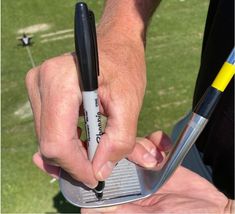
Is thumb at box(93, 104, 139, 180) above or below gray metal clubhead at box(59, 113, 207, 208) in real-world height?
above

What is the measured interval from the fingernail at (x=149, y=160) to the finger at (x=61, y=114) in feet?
0.59

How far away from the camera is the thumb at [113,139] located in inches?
24.9

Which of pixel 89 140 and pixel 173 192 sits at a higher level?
pixel 89 140

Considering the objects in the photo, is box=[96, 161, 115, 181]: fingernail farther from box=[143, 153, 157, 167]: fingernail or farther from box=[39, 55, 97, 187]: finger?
box=[143, 153, 157, 167]: fingernail

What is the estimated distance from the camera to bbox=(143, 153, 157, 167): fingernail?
787 mm

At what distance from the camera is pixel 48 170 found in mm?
734

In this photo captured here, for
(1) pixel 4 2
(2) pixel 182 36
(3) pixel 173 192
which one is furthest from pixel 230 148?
(1) pixel 4 2

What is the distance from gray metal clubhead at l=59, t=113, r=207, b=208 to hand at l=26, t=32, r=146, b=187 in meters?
0.05

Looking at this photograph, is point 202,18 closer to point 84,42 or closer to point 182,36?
point 182,36

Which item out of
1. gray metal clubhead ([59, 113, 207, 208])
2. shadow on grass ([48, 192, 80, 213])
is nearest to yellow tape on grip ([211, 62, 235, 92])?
gray metal clubhead ([59, 113, 207, 208])

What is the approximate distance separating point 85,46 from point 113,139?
0.46ft

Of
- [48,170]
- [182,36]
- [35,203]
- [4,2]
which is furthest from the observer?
[4,2]

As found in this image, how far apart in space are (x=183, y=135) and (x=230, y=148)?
9.0 inches

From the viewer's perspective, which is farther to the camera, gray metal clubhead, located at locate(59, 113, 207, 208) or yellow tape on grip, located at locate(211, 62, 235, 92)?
gray metal clubhead, located at locate(59, 113, 207, 208)
